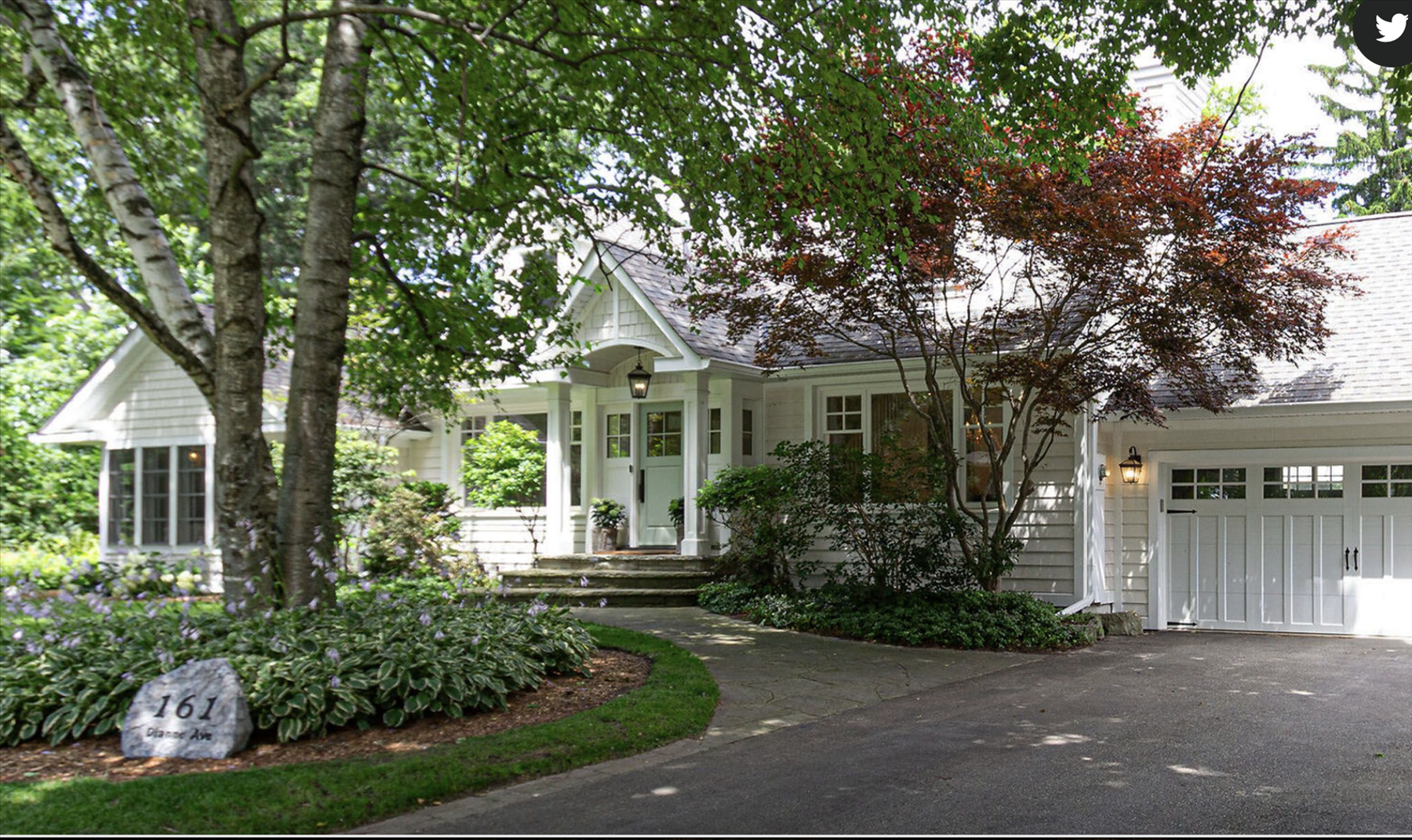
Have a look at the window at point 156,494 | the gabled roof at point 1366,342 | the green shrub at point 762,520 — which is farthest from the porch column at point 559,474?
the gabled roof at point 1366,342

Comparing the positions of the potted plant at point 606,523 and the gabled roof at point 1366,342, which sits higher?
the gabled roof at point 1366,342

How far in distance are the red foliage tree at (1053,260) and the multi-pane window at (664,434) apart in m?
3.13

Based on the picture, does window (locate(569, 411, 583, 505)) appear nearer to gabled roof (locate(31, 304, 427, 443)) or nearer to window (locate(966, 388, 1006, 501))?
gabled roof (locate(31, 304, 427, 443))

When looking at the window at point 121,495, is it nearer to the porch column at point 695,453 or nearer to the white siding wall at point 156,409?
the white siding wall at point 156,409

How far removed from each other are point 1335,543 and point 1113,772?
870 centimetres

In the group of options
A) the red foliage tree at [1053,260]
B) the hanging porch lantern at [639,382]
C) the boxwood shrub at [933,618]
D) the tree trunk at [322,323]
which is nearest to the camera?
the tree trunk at [322,323]

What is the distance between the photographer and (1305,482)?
43.9ft

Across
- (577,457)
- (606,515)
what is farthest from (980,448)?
(577,457)

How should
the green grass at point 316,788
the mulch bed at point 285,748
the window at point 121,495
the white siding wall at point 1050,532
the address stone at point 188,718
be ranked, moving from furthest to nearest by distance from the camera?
the window at point 121,495
the white siding wall at point 1050,532
the address stone at point 188,718
the mulch bed at point 285,748
the green grass at point 316,788

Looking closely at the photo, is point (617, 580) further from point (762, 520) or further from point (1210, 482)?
point (1210, 482)

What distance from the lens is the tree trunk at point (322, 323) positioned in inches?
312

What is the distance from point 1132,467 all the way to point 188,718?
11522mm

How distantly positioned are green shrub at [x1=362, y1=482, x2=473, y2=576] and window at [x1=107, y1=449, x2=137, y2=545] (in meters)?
5.59

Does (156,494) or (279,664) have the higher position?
(156,494)
